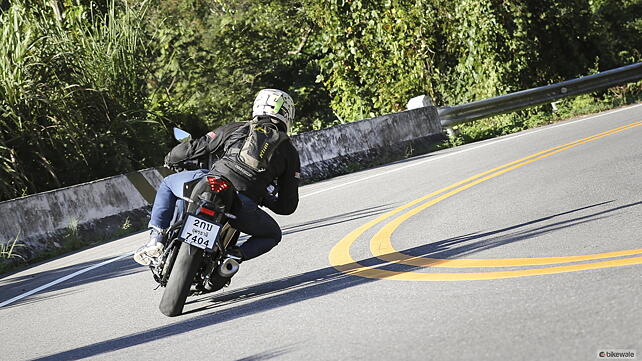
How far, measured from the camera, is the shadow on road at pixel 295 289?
5766 millimetres

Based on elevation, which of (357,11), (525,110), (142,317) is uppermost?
(357,11)

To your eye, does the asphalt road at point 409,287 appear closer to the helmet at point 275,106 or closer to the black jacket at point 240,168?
the black jacket at point 240,168

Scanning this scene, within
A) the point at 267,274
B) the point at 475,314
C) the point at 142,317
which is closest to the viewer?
the point at 475,314

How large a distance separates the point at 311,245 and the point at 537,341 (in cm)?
450

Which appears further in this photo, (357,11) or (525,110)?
(357,11)

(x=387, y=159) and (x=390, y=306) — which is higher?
(x=390, y=306)

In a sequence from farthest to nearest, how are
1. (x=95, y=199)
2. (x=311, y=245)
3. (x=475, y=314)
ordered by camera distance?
(x=95, y=199) → (x=311, y=245) → (x=475, y=314)

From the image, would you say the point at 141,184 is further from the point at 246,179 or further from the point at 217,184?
the point at 217,184

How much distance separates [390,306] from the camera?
5406 millimetres

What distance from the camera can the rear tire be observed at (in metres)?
6.21

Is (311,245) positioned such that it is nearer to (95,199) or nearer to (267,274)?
(267,274)

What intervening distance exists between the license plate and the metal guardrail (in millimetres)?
12246

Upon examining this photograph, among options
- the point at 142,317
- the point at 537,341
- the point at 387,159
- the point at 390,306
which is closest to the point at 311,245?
the point at 142,317

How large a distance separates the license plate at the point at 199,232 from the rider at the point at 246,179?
0.40 meters
